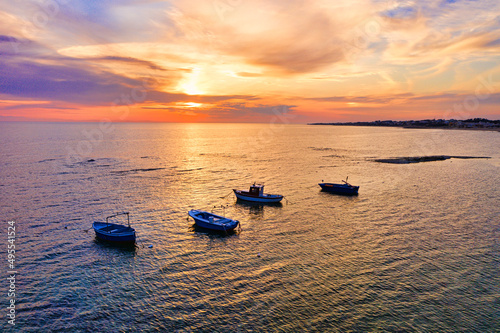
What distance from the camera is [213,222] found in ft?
157

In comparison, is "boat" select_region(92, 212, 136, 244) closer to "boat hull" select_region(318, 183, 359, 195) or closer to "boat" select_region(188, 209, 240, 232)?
"boat" select_region(188, 209, 240, 232)

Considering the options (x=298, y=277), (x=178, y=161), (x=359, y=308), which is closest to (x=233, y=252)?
(x=298, y=277)

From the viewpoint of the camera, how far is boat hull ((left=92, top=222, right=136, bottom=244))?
42.0 metres

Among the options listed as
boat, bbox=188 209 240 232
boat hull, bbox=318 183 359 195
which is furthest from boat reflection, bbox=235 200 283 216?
boat hull, bbox=318 183 359 195

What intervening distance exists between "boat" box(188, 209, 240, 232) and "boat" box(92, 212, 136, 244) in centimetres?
1120

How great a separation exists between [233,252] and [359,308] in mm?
18604

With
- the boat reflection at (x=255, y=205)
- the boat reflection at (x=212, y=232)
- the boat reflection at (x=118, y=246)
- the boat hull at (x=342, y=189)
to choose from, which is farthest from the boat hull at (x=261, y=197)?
the boat reflection at (x=118, y=246)

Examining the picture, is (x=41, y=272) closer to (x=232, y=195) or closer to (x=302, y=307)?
(x=302, y=307)

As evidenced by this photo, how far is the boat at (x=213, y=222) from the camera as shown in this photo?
46844 mm

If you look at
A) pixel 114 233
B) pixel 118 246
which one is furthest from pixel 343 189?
pixel 114 233

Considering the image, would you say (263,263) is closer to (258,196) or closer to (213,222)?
(213,222)
